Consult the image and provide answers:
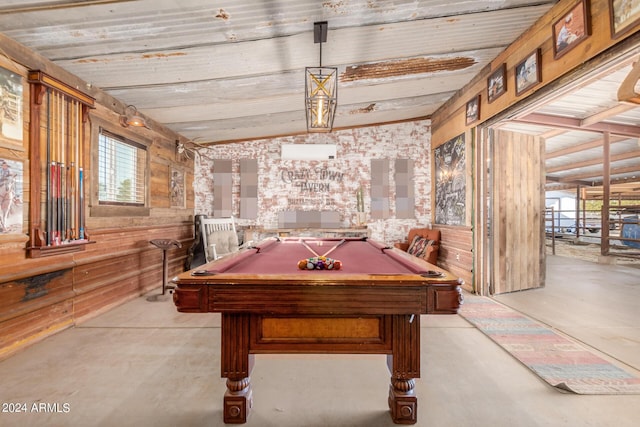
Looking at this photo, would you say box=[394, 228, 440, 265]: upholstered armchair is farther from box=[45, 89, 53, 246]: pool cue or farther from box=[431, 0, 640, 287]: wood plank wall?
box=[45, 89, 53, 246]: pool cue

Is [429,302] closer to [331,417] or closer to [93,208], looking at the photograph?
[331,417]

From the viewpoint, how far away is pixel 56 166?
9.34ft

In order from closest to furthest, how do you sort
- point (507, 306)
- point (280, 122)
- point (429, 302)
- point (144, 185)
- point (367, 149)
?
point (429, 302), point (507, 306), point (144, 185), point (280, 122), point (367, 149)

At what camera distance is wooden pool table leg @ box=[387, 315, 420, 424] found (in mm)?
1671

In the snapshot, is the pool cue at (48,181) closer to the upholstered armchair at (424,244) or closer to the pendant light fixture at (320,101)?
the pendant light fixture at (320,101)

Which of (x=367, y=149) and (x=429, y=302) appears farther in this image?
(x=367, y=149)

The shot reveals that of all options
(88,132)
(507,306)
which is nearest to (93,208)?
(88,132)

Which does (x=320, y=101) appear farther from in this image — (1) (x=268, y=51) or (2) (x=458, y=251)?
(2) (x=458, y=251)

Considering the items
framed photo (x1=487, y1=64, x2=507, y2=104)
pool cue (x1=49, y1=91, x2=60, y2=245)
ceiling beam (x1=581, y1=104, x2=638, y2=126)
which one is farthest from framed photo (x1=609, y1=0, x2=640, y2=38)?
pool cue (x1=49, y1=91, x2=60, y2=245)

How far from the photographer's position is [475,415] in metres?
1.75

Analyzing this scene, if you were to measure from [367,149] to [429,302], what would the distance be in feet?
16.7

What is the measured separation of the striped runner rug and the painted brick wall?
310 cm

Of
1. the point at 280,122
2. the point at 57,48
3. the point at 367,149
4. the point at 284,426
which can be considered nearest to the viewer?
the point at 284,426

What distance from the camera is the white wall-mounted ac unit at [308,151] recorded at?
6.13 meters
